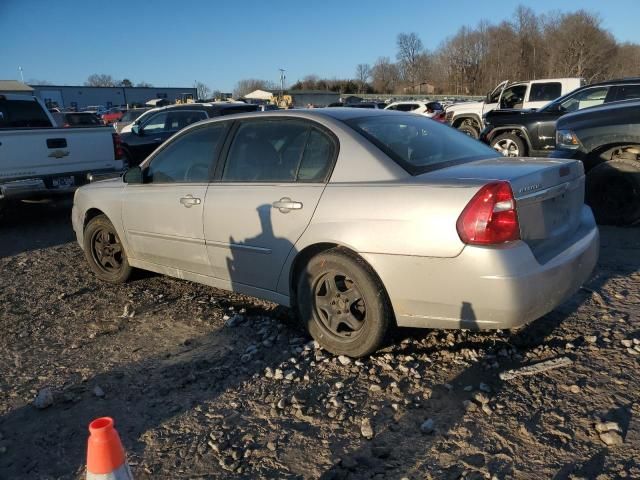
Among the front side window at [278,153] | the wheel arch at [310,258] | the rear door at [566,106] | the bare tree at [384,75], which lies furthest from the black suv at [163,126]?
the bare tree at [384,75]

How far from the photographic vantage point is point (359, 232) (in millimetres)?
3180

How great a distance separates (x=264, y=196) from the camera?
370 centimetres

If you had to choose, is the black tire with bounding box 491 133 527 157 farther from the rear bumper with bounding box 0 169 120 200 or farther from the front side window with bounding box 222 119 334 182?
the front side window with bounding box 222 119 334 182

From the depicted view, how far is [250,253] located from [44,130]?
16.7 ft

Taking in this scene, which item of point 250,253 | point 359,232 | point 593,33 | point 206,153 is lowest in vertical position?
point 250,253

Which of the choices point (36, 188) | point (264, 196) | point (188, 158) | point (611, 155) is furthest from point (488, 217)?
point (36, 188)

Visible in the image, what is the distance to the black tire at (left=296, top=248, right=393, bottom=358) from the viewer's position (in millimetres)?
3229

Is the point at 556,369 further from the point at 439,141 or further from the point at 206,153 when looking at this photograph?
the point at 206,153

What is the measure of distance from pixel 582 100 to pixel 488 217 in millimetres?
8916

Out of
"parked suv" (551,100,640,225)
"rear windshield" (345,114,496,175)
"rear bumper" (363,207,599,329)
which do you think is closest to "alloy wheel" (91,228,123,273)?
"rear windshield" (345,114,496,175)

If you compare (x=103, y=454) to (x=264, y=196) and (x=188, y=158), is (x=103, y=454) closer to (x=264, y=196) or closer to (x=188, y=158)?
(x=264, y=196)

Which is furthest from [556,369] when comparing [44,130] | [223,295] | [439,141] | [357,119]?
[44,130]

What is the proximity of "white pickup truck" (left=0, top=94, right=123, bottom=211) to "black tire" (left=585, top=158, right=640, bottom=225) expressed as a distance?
5.88 metres

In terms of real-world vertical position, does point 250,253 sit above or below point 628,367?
above
